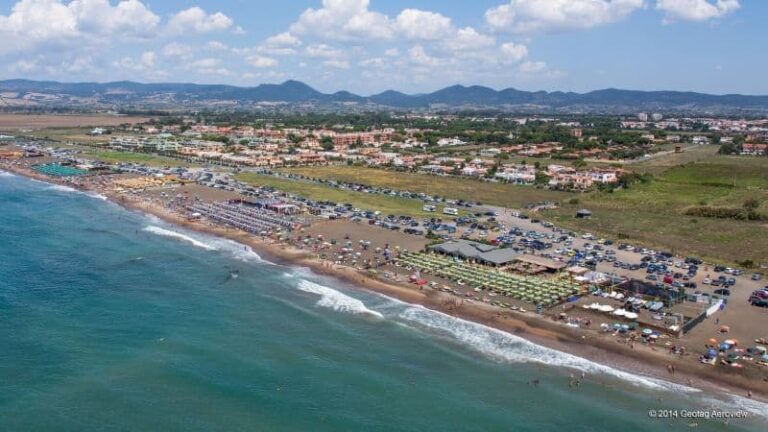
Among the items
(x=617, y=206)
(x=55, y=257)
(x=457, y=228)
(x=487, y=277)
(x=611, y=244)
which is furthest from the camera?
(x=617, y=206)

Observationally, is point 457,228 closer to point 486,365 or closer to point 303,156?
point 486,365

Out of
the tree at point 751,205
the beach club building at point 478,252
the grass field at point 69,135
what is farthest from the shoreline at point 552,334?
the grass field at point 69,135

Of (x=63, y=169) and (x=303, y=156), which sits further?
(x=303, y=156)

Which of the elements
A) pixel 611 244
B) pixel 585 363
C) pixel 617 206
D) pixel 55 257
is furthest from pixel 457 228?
pixel 55 257

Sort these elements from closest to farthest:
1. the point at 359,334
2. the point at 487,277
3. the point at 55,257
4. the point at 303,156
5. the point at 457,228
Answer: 1. the point at 359,334
2. the point at 487,277
3. the point at 55,257
4. the point at 457,228
5. the point at 303,156

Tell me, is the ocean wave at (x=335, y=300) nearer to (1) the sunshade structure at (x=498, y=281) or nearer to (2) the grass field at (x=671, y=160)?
(1) the sunshade structure at (x=498, y=281)
